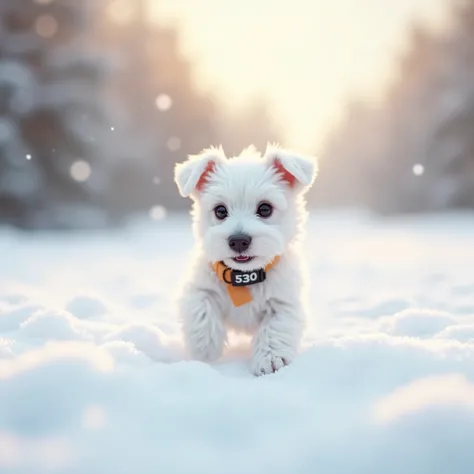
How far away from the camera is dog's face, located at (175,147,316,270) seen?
3.18 metres

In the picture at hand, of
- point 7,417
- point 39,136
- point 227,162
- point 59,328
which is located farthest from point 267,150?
point 39,136

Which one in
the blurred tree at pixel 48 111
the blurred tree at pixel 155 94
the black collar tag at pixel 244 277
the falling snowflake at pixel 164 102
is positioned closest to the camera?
the black collar tag at pixel 244 277

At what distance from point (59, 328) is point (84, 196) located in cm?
1205

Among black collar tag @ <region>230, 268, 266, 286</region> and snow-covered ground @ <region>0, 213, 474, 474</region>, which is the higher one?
black collar tag @ <region>230, 268, 266, 286</region>

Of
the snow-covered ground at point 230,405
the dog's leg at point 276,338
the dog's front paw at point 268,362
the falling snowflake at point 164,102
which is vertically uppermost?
the falling snowflake at point 164,102

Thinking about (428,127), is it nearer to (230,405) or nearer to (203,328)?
(203,328)

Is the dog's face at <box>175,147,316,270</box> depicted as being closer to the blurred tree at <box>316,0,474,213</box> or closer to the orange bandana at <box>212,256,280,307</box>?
the orange bandana at <box>212,256,280,307</box>

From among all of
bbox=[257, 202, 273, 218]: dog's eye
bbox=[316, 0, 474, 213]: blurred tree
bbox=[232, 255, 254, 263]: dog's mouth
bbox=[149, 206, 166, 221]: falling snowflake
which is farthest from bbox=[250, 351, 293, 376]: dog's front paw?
bbox=[316, 0, 474, 213]: blurred tree

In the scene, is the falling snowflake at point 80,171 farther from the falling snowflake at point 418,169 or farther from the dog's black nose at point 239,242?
the falling snowflake at point 418,169

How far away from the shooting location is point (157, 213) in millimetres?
23406

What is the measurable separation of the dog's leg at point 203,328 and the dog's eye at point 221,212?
1.65 ft

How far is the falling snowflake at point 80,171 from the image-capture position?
14.4 m

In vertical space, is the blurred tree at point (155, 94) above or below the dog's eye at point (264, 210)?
above

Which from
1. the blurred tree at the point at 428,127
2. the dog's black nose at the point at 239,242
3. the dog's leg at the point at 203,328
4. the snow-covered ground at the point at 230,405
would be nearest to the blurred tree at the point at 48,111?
the snow-covered ground at the point at 230,405
